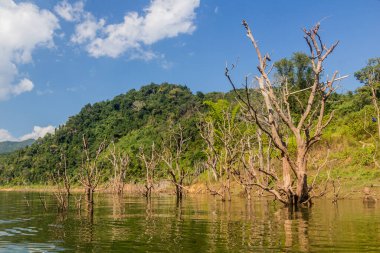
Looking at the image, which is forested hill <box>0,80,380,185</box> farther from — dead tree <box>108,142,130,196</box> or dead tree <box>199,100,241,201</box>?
dead tree <box>108,142,130,196</box>

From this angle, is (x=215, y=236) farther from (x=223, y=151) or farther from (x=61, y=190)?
(x=223, y=151)

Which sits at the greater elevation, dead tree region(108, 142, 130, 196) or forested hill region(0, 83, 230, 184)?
forested hill region(0, 83, 230, 184)

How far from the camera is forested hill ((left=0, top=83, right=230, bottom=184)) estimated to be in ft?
375

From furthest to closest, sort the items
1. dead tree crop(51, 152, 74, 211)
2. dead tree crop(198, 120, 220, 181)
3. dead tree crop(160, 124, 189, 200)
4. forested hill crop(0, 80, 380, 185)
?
forested hill crop(0, 80, 380, 185) < dead tree crop(160, 124, 189, 200) < dead tree crop(198, 120, 220, 181) < dead tree crop(51, 152, 74, 211)

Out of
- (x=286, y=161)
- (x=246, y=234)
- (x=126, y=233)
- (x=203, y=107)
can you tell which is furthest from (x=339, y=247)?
(x=203, y=107)

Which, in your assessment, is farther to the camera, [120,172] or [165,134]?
[165,134]

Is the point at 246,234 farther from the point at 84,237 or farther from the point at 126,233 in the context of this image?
the point at 84,237

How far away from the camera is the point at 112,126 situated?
13238cm

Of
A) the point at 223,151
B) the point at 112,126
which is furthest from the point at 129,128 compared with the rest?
the point at 223,151

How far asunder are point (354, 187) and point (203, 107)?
8767 centimetres

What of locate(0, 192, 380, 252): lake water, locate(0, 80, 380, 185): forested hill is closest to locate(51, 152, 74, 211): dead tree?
locate(0, 192, 380, 252): lake water

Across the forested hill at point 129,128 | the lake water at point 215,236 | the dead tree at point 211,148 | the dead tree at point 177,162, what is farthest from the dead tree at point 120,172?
the lake water at point 215,236

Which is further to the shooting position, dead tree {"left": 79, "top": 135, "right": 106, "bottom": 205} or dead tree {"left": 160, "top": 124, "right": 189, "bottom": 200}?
dead tree {"left": 160, "top": 124, "right": 189, "bottom": 200}

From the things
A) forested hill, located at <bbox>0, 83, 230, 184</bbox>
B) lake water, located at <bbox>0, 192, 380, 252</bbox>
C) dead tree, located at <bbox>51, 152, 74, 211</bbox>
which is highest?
forested hill, located at <bbox>0, 83, 230, 184</bbox>
